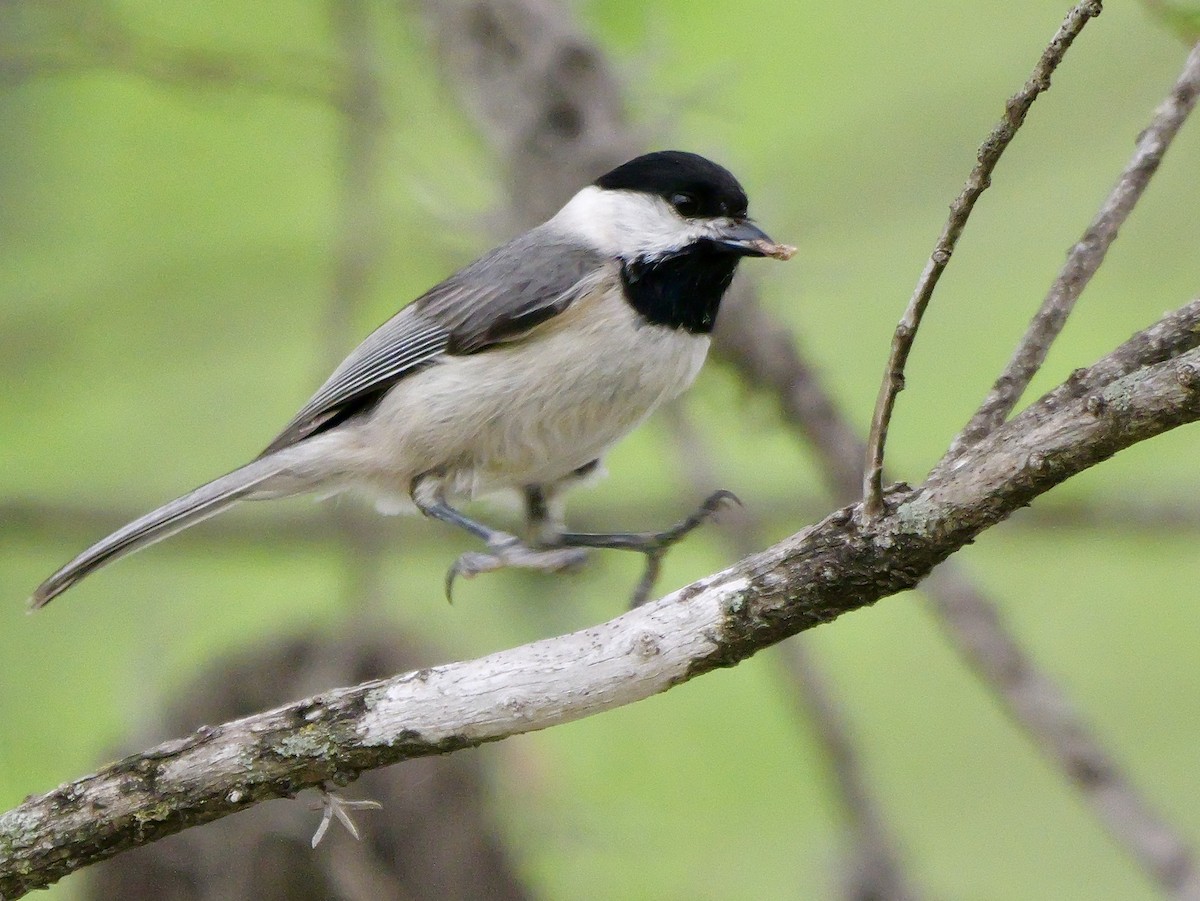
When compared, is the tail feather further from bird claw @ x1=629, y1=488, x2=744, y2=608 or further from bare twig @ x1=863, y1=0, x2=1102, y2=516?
bare twig @ x1=863, y1=0, x2=1102, y2=516

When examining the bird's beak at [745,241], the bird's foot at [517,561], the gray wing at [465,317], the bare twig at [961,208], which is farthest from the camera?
the gray wing at [465,317]

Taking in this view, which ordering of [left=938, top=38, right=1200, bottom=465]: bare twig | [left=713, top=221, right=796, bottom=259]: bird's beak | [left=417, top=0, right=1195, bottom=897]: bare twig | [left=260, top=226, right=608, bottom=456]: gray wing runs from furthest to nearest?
[left=417, top=0, right=1195, bottom=897]: bare twig
[left=260, top=226, right=608, bottom=456]: gray wing
[left=713, top=221, right=796, bottom=259]: bird's beak
[left=938, top=38, right=1200, bottom=465]: bare twig

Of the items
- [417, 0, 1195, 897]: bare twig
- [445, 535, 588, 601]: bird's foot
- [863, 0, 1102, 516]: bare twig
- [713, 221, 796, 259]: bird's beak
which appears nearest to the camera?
[863, 0, 1102, 516]: bare twig

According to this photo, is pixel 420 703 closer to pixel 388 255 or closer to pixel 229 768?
pixel 229 768

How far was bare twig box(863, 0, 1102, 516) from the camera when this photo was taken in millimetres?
1704

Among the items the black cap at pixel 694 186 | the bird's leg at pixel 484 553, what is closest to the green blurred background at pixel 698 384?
the bird's leg at pixel 484 553

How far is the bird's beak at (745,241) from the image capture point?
9.43ft

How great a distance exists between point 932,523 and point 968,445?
20cm

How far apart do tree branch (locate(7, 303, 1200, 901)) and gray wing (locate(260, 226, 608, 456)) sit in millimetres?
1100

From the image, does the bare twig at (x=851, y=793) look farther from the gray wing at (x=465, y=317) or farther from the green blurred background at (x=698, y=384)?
the gray wing at (x=465, y=317)

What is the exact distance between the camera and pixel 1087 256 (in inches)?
85.6

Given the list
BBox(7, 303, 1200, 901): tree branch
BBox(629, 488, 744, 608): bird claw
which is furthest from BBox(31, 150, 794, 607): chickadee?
BBox(7, 303, 1200, 901): tree branch

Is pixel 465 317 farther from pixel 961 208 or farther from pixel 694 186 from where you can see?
pixel 961 208

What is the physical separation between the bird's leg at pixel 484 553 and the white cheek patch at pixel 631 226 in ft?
2.25
